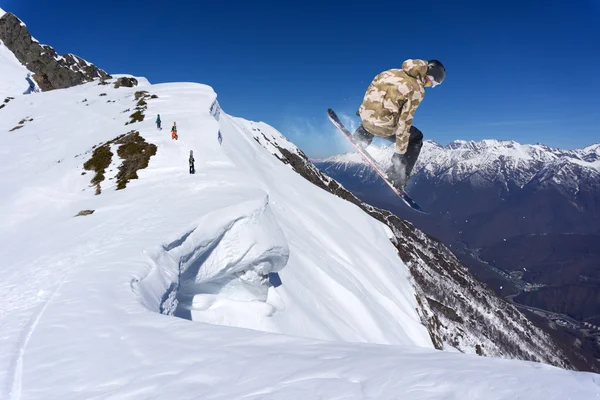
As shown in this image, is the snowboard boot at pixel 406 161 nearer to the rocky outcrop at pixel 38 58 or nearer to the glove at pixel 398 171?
the glove at pixel 398 171

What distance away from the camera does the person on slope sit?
7848mm

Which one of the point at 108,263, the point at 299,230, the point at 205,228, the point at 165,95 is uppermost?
the point at 165,95

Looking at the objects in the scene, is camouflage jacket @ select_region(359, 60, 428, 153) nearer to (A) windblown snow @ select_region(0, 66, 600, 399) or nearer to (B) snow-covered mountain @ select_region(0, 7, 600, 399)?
(A) windblown snow @ select_region(0, 66, 600, 399)

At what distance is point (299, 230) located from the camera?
36.8 metres

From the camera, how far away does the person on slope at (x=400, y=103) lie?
785cm

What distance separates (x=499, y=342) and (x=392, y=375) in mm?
143283

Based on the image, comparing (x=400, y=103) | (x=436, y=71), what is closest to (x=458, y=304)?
(x=400, y=103)

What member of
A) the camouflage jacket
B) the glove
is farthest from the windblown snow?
the glove

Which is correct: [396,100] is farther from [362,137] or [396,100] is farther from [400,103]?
[362,137]

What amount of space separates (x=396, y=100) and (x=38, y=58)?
14527 cm

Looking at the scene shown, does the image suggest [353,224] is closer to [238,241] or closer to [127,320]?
[238,241]

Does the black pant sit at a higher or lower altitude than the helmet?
lower

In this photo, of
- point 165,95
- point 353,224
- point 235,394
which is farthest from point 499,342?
point 235,394

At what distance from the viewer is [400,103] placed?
8266 millimetres
